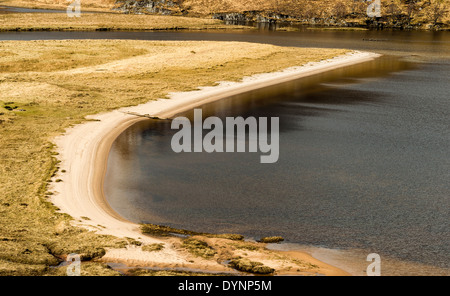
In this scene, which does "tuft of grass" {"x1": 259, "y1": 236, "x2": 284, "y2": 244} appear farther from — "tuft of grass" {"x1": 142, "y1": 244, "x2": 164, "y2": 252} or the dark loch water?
"tuft of grass" {"x1": 142, "y1": 244, "x2": 164, "y2": 252}

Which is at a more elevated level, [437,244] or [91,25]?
[91,25]

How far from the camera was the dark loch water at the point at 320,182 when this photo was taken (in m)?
20.7

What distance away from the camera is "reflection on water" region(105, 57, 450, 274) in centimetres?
2098

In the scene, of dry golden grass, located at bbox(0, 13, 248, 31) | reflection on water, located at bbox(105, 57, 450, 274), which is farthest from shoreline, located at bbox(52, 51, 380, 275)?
dry golden grass, located at bbox(0, 13, 248, 31)

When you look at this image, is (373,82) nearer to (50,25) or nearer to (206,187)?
(206,187)

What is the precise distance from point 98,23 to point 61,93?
10562cm

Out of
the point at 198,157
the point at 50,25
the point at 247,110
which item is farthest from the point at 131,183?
the point at 50,25

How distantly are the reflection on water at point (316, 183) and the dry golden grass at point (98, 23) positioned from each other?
9739cm

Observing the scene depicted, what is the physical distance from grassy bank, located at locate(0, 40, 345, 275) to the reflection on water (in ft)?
12.5

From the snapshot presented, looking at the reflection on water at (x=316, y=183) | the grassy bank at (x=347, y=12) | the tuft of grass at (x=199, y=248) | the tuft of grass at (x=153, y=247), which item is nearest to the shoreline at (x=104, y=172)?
the tuft of grass at (x=153, y=247)

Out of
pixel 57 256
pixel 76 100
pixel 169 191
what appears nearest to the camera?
pixel 57 256

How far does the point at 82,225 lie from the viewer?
67.8ft

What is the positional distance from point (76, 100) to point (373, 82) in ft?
117

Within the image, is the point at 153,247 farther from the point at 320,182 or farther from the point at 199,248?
the point at 320,182
